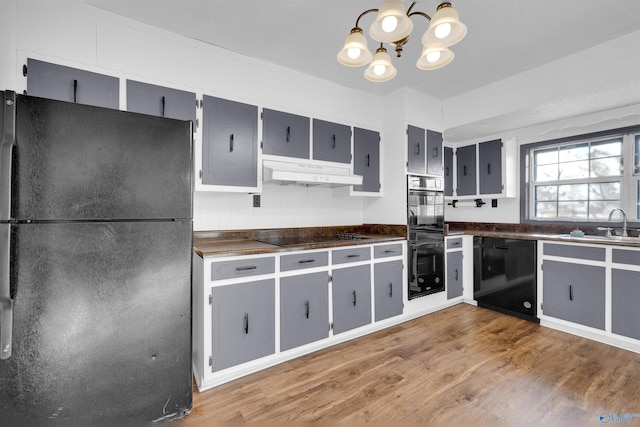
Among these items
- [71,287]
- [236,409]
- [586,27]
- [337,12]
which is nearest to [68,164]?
[71,287]

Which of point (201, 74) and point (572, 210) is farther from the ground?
point (201, 74)

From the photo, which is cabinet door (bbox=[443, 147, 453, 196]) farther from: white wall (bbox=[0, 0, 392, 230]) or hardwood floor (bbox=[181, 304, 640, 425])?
hardwood floor (bbox=[181, 304, 640, 425])

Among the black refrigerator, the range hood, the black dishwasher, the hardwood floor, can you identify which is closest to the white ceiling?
the range hood

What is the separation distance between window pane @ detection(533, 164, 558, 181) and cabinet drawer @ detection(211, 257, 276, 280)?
371 cm

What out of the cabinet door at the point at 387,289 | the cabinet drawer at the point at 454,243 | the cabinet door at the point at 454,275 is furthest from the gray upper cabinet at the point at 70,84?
the cabinet door at the point at 454,275

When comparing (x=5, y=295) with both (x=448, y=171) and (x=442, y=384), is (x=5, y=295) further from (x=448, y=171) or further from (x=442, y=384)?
(x=448, y=171)

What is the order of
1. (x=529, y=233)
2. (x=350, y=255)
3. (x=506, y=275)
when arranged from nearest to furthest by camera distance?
1. (x=350, y=255)
2. (x=506, y=275)
3. (x=529, y=233)

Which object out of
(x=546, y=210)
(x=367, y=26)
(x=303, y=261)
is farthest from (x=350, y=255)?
(x=546, y=210)

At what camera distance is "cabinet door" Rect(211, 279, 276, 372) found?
1994 millimetres

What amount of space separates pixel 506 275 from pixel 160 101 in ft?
12.8

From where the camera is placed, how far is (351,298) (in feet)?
8.81

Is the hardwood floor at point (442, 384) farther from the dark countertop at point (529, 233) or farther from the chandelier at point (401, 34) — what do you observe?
the chandelier at point (401, 34)

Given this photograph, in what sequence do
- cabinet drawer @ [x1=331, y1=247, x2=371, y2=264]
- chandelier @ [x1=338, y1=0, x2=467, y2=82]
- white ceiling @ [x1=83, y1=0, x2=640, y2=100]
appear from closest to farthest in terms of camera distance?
chandelier @ [x1=338, y1=0, x2=467, y2=82]
white ceiling @ [x1=83, y1=0, x2=640, y2=100]
cabinet drawer @ [x1=331, y1=247, x2=371, y2=264]

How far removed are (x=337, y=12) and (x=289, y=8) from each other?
0.34 meters
